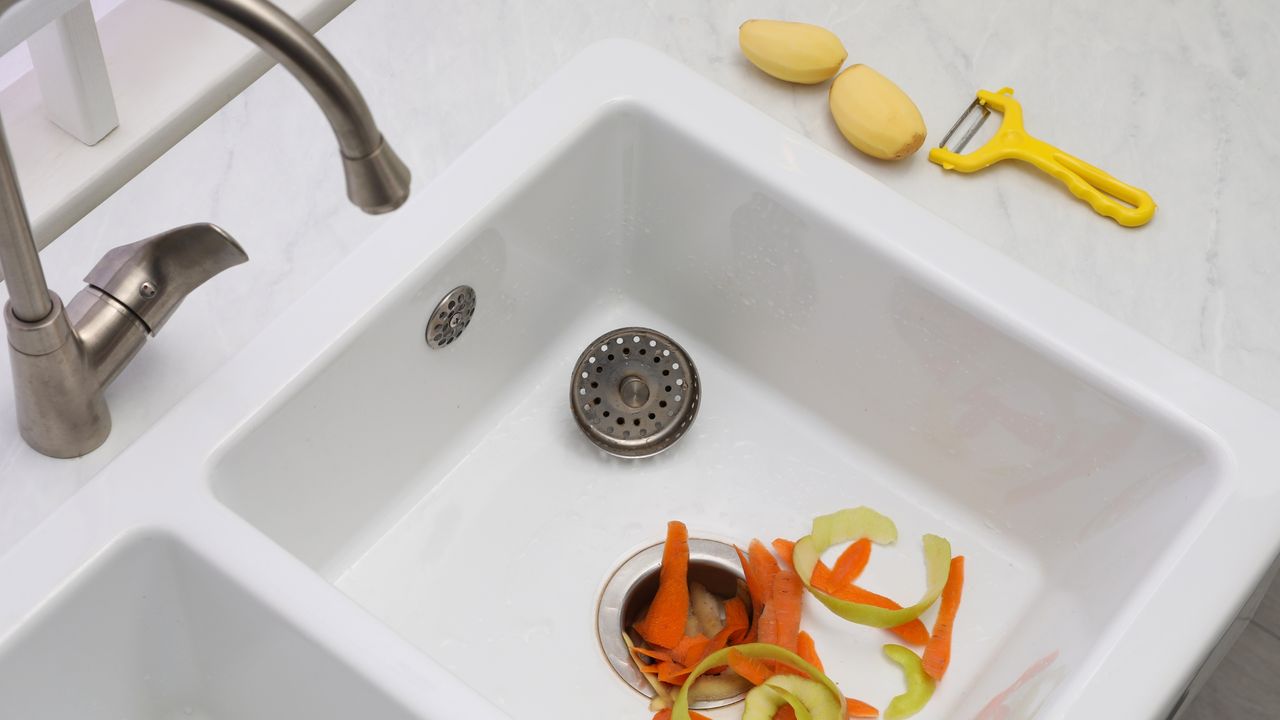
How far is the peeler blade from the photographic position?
2.92 ft

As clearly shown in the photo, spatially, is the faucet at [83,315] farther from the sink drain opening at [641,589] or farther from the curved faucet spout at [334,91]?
the sink drain opening at [641,589]

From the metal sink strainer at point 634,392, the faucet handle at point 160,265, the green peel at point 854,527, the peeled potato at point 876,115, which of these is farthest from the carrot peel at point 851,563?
the faucet handle at point 160,265

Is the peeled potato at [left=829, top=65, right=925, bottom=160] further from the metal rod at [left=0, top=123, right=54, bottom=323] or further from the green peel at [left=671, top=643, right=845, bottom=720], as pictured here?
the metal rod at [left=0, top=123, right=54, bottom=323]

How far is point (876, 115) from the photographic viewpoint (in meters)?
0.85

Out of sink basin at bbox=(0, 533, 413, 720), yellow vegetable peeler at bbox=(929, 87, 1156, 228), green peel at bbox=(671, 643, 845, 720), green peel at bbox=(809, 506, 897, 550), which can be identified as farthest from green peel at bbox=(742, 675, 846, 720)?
yellow vegetable peeler at bbox=(929, 87, 1156, 228)

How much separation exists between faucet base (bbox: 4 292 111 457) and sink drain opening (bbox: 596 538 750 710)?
0.32 metres

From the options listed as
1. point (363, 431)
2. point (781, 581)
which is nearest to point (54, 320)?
point (363, 431)

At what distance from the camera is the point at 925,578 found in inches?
34.5

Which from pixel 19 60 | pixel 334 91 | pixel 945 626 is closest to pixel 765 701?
pixel 945 626

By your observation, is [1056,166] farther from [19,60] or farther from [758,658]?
[19,60]

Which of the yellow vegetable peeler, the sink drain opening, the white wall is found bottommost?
the sink drain opening

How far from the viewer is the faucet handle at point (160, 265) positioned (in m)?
0.67

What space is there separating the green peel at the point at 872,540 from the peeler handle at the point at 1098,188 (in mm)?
241

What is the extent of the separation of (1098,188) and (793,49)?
22 cm
